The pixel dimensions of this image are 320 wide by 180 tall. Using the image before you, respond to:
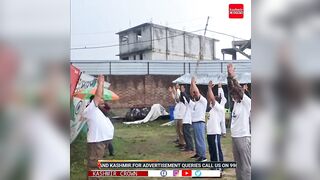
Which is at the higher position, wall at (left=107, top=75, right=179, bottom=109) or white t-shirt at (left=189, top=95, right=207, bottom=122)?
wall at (left=107, top=75, right=179, bottom=109)

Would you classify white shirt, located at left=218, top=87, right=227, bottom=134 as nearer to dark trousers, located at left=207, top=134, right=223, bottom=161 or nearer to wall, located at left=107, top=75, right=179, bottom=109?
dark trousers, located at left=207, top=134, right=223, bottom=161

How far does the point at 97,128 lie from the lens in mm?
3061

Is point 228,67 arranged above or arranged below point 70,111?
above

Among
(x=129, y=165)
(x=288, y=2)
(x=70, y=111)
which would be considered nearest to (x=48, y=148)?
(x=70, y=111)

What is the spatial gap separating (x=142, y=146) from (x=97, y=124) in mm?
334

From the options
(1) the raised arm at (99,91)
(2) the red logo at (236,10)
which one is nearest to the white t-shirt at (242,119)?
(2) the red logo at (236,10)

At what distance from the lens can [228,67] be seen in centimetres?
299

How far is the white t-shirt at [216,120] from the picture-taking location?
9.86 ft

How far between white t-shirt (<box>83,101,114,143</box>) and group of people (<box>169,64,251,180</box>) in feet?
1.50

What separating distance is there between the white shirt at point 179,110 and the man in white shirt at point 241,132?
34cm

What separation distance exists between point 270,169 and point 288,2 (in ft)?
3.46

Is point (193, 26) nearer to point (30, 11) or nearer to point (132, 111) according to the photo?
point (132, 111)

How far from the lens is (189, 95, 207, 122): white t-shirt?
3.02 meters

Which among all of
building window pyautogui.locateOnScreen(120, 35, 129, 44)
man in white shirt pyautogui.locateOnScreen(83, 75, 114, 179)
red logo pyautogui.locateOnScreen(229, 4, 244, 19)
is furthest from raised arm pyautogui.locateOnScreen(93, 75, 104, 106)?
red logo pyautogui.locateOnScreen(229, 4, 244, 19)
